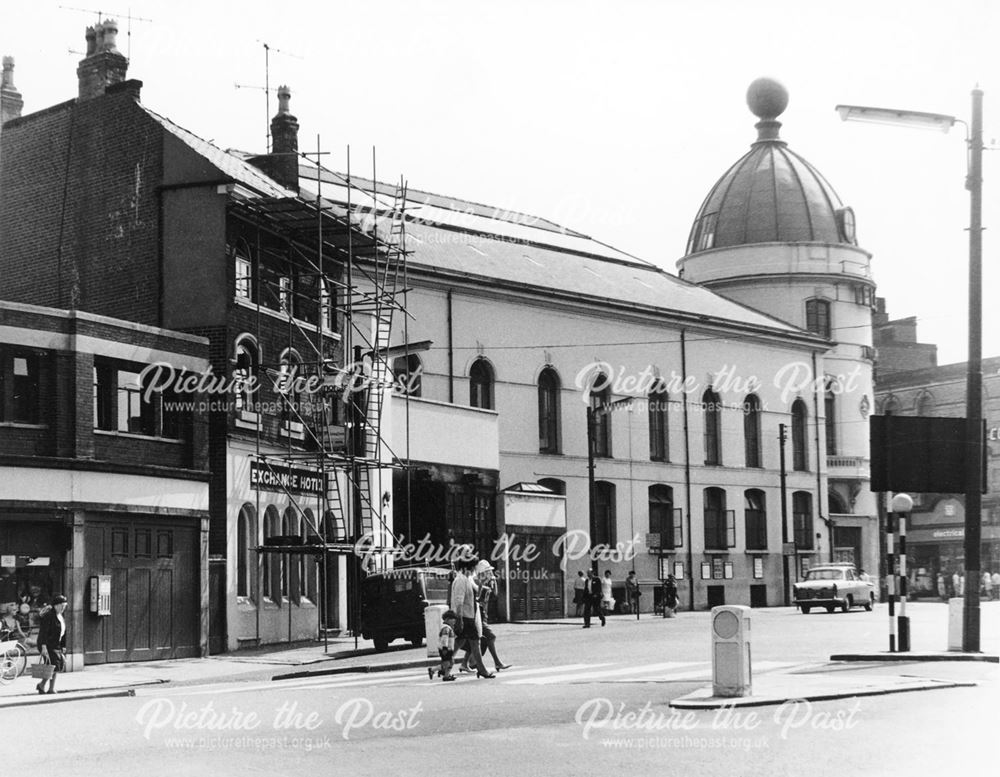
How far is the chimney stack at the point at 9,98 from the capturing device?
123 feet

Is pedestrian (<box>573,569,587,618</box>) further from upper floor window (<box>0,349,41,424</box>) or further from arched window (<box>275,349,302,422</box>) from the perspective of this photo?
upper floor window (<box>0,349,41,424</box>)

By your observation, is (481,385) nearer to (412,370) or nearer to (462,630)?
(412,370)

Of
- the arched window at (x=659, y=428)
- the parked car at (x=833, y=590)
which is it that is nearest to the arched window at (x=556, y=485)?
the arched window at (x=659, y=428)

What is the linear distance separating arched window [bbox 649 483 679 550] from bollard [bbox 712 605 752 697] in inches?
1463

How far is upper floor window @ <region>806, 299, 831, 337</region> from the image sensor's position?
2579 inches

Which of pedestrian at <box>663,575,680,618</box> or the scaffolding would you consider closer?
the scaffolding

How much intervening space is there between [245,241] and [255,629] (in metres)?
8.59

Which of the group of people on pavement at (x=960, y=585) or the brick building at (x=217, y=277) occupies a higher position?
the brick building at (x=217, y=277)

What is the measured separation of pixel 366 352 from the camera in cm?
3797

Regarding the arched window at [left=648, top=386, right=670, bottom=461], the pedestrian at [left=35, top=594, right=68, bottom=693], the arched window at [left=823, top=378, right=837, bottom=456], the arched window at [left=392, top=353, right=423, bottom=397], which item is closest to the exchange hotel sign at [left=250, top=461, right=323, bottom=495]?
the arched window at [left=392, top=353, right=423, bottom=397]

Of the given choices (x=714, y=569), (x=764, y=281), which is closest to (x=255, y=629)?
(x=714, y=569)

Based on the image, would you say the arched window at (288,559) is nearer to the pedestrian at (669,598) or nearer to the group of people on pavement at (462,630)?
the group of people on pavement at (462,630)

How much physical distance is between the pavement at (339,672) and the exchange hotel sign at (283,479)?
3.59 m

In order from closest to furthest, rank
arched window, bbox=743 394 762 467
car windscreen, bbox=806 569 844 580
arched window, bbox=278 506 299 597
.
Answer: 1. arched window, bbox=278 506 299 597
2. car windscreen, bbox=806 569 844 580
3. arched window, bbox=743 394 762 467
